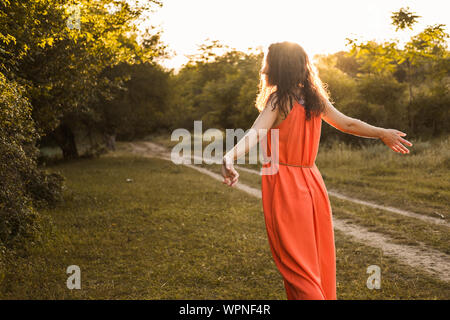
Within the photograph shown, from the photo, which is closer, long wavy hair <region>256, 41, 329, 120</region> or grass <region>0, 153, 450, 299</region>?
long wavy hair <region>256, 41, 329, 120</region>

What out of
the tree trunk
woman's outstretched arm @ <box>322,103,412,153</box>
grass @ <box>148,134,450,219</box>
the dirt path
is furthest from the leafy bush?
the tree trunk

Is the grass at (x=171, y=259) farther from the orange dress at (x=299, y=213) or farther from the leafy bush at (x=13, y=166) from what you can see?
the orange dress at (x=299, y=213)

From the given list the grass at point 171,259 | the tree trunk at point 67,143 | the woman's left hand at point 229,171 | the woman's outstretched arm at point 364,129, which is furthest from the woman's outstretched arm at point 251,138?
the tree trunk at point 67,143

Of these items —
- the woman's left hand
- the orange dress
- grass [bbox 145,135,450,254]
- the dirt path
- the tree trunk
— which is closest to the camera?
the woman's left hand

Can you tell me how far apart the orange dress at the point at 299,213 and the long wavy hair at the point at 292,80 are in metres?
0.07

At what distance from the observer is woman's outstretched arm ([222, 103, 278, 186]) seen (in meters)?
2.81

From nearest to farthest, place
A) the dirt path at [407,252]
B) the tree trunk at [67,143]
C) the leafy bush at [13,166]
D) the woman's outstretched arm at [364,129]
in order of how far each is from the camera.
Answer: the woman's outstretched arm at [364,129]
the leafy bush at [13,166]
the dirt path at [407,252]
the tree trunk at [67,143]

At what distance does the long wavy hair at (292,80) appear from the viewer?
3064 millimetres

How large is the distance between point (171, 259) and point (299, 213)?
4.15m

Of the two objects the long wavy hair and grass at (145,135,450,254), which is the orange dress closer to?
the long wavy hair

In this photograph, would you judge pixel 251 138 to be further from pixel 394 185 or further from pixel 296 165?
pixel 394 185

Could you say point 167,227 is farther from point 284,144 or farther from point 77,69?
point 284,144
